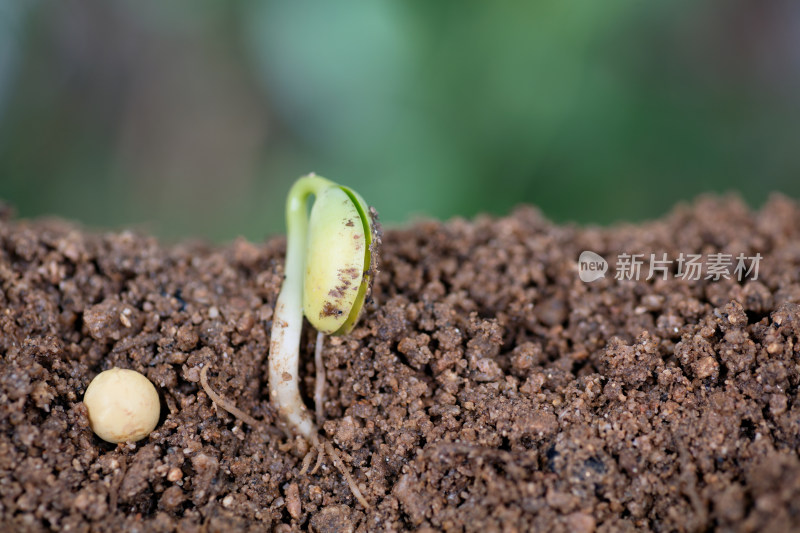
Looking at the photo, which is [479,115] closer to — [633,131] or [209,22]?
[633,131]

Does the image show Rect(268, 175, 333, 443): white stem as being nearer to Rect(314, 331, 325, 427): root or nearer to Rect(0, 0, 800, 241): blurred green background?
Rect(314, 331, 325, 427): root

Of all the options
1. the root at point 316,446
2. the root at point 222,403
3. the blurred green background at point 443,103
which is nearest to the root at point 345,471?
the root at point 316,446

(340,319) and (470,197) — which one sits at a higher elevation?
(470,197)

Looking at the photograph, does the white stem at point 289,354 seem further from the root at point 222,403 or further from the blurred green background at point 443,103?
the blurred green background at point 443,103

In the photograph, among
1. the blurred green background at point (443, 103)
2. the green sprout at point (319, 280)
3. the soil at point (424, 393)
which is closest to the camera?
the soil at point (424, 393)

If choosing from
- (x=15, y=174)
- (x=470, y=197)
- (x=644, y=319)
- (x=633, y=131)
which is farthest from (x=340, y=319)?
(x=15, y=174)

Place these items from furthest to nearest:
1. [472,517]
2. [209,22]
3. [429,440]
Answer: [209,22] → [429,440] → [472,517]
